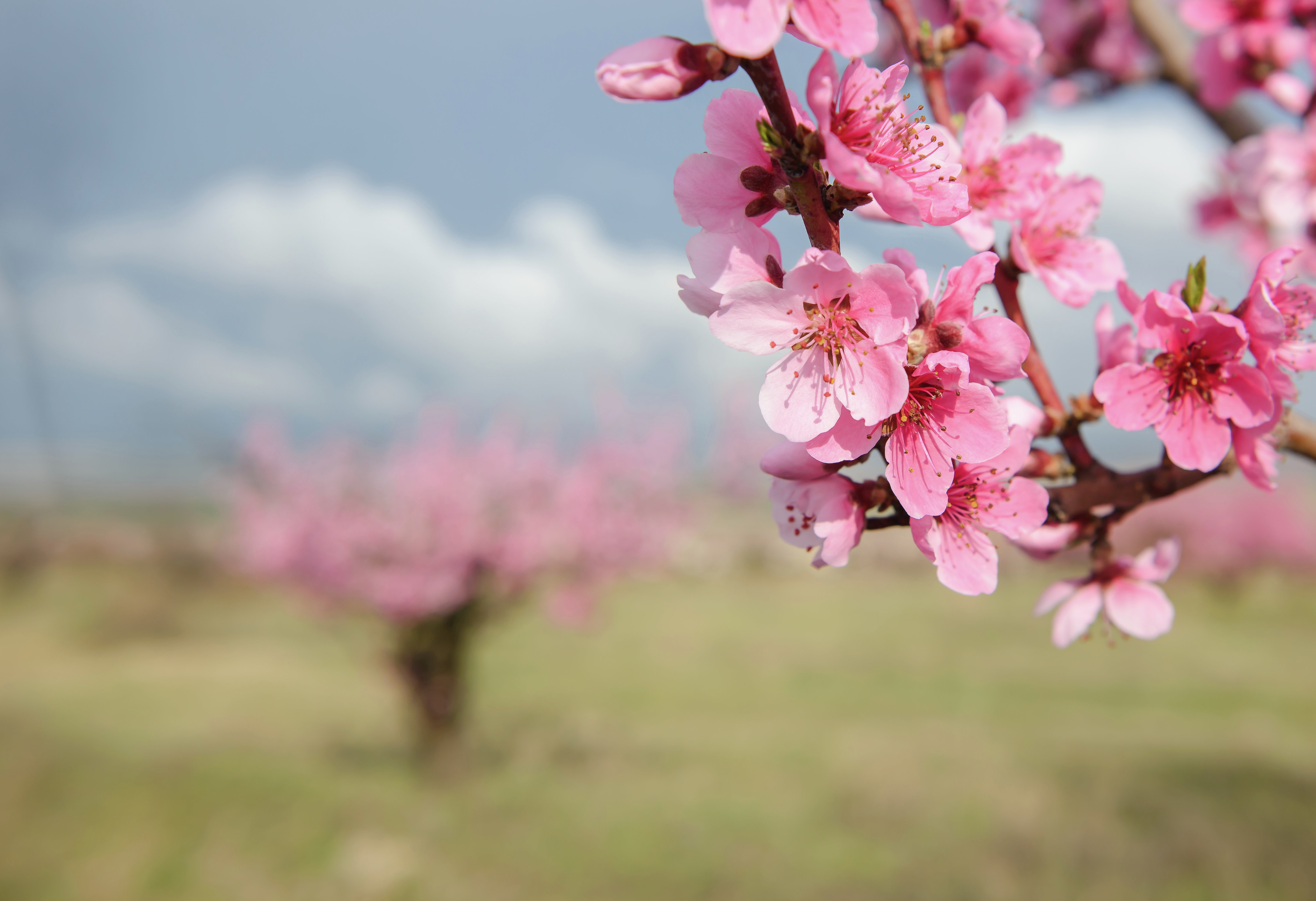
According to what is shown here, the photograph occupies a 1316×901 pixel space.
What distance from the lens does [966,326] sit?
0.68 metres

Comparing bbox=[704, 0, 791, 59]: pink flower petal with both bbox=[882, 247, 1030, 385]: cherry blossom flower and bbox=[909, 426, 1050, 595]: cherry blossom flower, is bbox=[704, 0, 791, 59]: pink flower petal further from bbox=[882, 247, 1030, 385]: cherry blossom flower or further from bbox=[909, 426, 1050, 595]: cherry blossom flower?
bbox=[909, 426, 1050, 595]: cherry blossom flower

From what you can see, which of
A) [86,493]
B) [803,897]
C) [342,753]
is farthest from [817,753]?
[86,493]

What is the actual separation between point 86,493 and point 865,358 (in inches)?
1471

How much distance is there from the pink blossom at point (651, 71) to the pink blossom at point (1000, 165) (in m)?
0.39

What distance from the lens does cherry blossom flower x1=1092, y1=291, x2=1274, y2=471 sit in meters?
0.78

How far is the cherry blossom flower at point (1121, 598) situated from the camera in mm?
917

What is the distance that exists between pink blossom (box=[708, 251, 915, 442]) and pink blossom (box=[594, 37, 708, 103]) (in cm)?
17

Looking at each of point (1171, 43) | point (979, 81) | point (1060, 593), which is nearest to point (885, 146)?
point (1060, 593)

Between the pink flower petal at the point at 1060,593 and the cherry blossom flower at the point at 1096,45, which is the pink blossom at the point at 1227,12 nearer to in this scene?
the cherry blossom flower at the point at 1096,45

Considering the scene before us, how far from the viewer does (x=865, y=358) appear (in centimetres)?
65

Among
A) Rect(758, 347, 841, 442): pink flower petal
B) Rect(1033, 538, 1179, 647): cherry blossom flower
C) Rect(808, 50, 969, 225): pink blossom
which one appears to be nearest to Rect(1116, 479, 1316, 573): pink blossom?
Rect(1033, 538, 1179, 647): cherry blossom flower

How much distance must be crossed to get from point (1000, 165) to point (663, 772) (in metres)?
6.50

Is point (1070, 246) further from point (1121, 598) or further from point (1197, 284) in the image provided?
point (1121, 598)

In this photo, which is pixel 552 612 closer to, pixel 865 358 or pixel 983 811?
pixel 983 811
